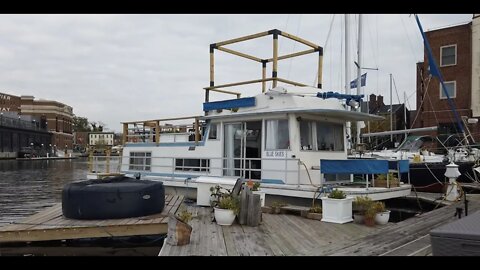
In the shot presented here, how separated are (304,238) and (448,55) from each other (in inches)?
1252

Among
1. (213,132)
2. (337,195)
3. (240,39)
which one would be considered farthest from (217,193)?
(240,39)

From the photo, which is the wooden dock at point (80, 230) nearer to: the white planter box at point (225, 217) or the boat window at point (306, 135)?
the white planter box at point (225, 217)

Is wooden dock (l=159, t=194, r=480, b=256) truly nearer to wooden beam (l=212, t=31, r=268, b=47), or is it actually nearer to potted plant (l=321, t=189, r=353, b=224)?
potted plant (l=321, t=189, r=353, b=224)

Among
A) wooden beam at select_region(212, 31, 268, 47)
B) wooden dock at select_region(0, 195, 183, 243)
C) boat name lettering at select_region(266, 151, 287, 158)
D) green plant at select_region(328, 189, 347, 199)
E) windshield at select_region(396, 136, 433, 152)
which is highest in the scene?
wooden beam at select_region(212, 31, 268, 47)

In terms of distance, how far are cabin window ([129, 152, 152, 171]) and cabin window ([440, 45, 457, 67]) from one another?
2781 centimetres

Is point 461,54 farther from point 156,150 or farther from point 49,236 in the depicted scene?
point 49,236

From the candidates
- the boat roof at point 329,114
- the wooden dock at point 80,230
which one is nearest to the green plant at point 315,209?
the boat roof at point 329,114

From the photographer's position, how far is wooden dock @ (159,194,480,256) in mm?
6457

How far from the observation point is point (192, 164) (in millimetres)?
14180

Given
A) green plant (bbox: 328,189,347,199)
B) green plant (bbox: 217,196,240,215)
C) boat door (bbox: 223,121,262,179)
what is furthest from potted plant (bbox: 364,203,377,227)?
boat door (bbox: 223,121,262,179)
